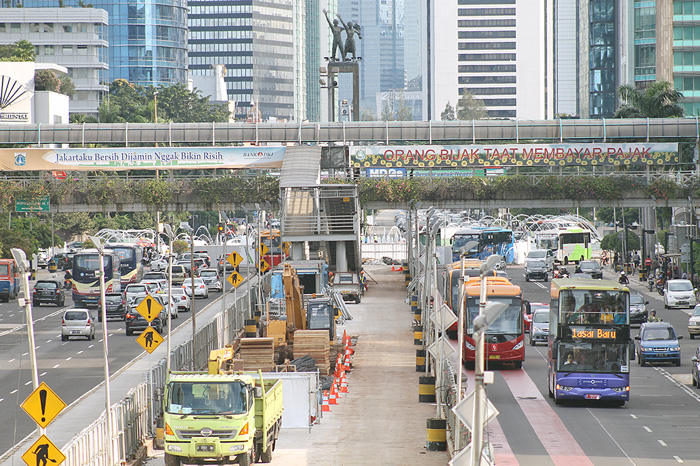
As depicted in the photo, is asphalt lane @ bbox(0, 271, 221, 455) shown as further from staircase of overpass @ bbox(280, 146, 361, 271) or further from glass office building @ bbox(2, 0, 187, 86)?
glass office building @ bbox(2, 0, 187, 86)

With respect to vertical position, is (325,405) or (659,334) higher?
(659,334)

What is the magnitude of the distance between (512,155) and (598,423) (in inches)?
1483

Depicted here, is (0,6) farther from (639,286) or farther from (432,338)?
(432,338)

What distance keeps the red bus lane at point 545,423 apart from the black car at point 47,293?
122ft

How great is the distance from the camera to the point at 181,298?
63188 mm

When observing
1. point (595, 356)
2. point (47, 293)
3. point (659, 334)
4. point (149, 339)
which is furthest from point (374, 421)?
point (47, 293)

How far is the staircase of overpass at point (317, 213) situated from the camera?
205 feet

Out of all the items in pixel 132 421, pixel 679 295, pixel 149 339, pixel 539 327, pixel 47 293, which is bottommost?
pixel 47 293

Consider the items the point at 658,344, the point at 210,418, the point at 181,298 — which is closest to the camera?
the point at 210,418

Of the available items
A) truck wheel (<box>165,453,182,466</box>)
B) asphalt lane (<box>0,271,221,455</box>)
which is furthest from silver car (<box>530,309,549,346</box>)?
truck wheel (<box>165,453,182,466</box>)

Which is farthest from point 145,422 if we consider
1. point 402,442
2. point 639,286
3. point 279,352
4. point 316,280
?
point 639,286

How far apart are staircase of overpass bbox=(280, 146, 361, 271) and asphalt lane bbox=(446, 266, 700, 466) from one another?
2409cm

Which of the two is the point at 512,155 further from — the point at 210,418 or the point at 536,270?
the point at 210,418

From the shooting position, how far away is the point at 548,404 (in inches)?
1278
